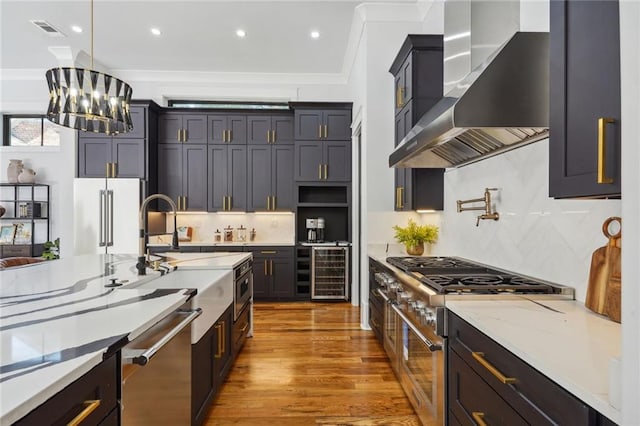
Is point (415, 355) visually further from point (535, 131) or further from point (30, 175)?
point (30, 175)

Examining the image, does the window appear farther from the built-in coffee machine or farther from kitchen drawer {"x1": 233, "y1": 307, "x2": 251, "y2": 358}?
kitchen drawer {"x1": 233, "y1": 307, "x2": 251, "y2": 358}

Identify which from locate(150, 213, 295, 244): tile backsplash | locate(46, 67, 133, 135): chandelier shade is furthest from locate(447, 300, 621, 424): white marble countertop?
locate(150, 213, 295, 244): tile backsplash

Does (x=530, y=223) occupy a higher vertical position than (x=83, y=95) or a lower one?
lower

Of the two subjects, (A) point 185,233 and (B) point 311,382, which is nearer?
(B) point 311,382

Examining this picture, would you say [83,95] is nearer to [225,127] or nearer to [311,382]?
[311,382]

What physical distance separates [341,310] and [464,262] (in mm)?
2404

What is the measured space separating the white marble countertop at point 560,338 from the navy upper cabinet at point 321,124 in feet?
13.7

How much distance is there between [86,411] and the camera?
941 millimetres

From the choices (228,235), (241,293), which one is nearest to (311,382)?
(241,293)

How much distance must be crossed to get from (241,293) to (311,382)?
0.98 metres

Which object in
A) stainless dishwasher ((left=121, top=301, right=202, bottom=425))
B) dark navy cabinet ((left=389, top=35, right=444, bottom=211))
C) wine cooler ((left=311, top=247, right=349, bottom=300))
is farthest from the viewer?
wine cooler ((left=311, top=247, right=349, bottom=300))

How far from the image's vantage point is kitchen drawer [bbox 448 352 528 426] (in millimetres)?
1161

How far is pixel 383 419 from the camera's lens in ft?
7.38

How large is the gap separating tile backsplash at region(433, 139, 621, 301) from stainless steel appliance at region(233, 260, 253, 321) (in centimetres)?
193
